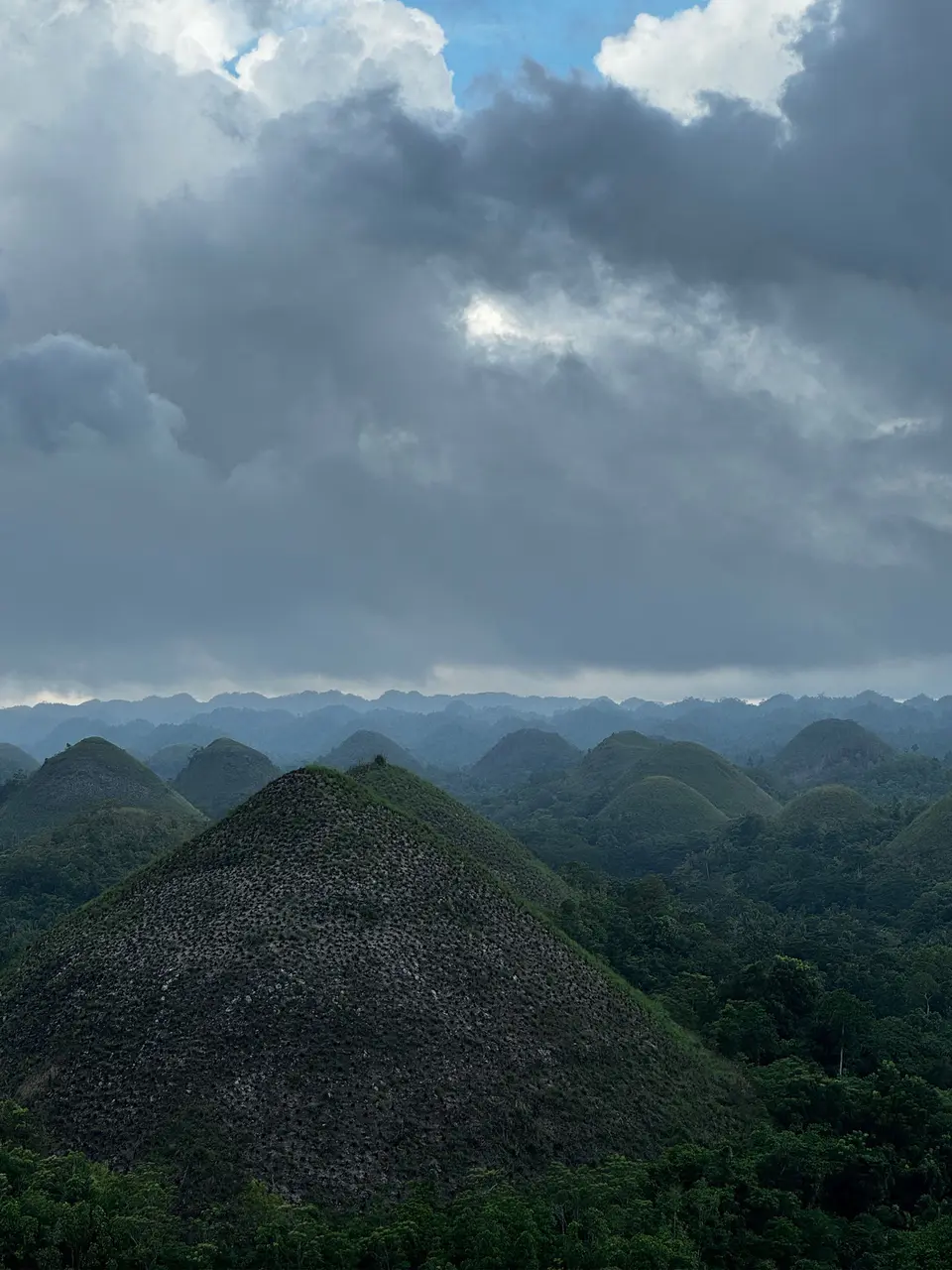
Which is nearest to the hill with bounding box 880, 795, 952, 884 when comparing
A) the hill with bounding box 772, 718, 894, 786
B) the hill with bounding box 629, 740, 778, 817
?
the hill with bounding box 629, 740, 778, 817

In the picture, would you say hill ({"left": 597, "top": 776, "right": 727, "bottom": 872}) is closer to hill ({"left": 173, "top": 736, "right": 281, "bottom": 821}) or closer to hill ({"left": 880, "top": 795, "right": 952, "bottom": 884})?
Result: hill ({"left": 880, "top": 795, "right": 952, "bottom": 884})

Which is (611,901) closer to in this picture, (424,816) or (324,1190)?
(424,816)

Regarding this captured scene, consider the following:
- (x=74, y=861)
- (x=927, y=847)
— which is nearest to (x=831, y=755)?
(x=927, y=847)

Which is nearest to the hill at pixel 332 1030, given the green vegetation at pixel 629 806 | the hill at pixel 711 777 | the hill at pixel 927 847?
the hill at pixel 927 847

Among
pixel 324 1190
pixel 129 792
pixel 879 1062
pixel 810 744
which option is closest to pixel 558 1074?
pixel 324 1190

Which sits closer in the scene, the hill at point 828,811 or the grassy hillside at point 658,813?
the hill at point 828,811

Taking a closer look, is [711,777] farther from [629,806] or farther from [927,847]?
[927,847]

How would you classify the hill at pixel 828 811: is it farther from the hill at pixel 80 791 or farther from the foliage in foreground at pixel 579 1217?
the foliage in foreground at pixel 579 1217
